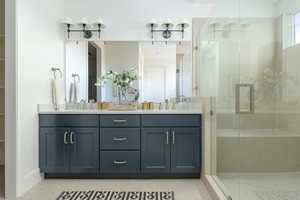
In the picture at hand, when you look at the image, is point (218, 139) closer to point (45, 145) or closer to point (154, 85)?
point (154, 85)

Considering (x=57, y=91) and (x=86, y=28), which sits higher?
(x=86, y=28)

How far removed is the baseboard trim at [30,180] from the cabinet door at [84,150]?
1.21ft

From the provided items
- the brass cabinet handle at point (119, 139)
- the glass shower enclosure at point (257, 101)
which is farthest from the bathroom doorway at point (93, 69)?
the glass shower enclosure at point (257, 101)

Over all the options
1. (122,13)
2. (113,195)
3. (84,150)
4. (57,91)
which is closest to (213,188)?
(113,195)

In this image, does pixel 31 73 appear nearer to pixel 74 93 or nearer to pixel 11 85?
pixel 11 85

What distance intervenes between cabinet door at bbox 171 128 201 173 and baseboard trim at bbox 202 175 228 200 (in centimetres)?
21

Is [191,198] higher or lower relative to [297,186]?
lower

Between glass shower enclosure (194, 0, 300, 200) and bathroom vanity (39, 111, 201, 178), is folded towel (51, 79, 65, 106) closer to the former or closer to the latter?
bathroom vanity (39, 111, 201, 178)

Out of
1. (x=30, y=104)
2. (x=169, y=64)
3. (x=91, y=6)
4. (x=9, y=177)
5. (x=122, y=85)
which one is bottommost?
(x=9, y=177)

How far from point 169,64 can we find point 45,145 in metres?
1.91

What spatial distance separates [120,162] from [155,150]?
0.43 m

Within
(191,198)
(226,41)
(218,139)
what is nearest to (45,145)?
(191,198)

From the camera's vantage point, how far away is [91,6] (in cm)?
351

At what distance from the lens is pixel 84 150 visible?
2.88m
